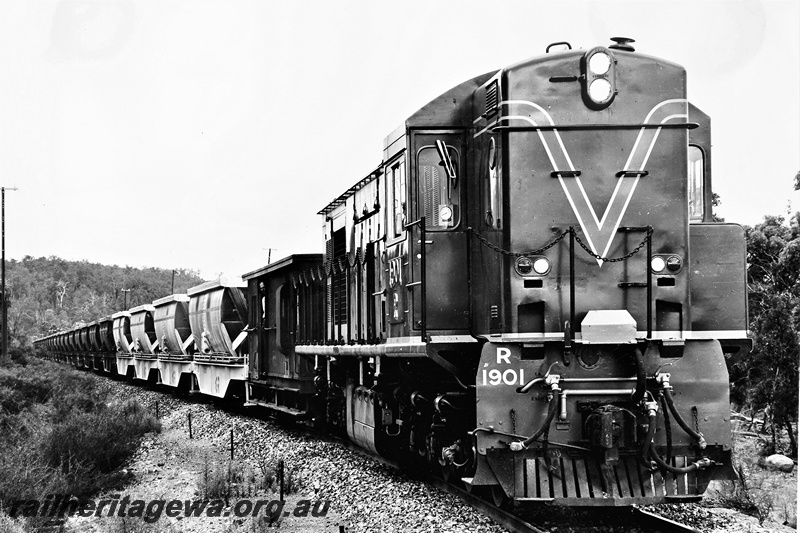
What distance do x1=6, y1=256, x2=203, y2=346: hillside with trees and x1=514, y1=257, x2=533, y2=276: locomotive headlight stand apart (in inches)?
3992

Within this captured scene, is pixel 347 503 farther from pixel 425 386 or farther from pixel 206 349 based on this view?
pixel 206 349

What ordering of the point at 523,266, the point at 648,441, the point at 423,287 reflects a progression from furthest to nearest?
the point at 423,287 → the point at 523,266 → the point at 648,441

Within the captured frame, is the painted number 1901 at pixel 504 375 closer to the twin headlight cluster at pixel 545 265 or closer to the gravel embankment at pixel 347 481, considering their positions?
the twin headlight cluster at pixel 545 265

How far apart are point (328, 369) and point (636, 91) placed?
8.50 m

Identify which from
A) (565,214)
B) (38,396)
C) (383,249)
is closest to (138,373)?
(38,396)

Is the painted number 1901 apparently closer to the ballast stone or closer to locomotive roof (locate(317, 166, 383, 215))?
locomotive roof (locate(317, 166, 383, 215))

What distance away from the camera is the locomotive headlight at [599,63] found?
8.80 m

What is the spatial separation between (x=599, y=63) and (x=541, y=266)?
210 centimetres

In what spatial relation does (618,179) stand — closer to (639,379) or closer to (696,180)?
(696,180)

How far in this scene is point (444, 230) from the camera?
973 centimetres

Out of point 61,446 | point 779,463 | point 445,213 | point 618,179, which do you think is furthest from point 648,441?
point 61,446

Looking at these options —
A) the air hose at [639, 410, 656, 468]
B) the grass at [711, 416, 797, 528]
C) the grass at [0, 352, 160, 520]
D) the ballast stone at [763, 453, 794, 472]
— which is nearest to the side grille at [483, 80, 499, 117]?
the air hose at [639, 410, 656, 468]

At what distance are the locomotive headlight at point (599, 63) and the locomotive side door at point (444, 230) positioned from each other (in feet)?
5.50

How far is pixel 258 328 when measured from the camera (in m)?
21.2
